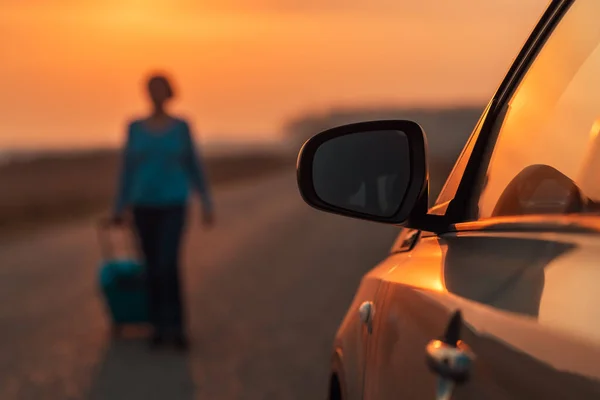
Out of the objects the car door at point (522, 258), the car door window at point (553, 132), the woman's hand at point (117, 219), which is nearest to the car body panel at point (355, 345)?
the car door at point (522, 258)

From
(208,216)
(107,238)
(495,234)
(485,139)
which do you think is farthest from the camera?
(107,238)

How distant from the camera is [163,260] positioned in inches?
321

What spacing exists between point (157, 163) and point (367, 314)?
16.9 ft

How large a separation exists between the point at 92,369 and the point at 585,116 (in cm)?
577

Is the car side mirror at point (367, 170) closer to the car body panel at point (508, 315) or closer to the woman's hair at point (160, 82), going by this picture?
the car body panel at point (508, 315)

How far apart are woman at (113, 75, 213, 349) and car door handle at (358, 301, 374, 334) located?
4.95 meters

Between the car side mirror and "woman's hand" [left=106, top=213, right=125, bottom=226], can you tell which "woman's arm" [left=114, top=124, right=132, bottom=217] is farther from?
the car side mirror

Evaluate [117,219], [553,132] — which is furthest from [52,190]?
[553,132]

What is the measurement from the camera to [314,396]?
645 cm

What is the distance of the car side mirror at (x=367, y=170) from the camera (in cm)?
271

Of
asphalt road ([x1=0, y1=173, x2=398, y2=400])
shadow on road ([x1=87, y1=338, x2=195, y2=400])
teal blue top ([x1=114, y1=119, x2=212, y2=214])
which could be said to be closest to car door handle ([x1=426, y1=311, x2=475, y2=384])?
asphalt road ([x1=0, y1=173, x2=398, y2=400])

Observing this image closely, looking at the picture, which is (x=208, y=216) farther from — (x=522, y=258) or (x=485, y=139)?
(x=522, y=258)

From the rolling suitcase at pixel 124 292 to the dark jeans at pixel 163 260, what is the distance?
23 centimetres

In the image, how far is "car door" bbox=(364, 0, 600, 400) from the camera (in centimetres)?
175
